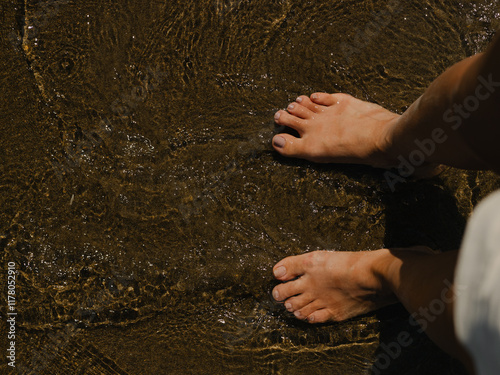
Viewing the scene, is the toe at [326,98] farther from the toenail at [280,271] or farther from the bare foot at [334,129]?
the toenail at [280,271]

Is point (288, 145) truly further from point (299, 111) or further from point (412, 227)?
point (412, 227)

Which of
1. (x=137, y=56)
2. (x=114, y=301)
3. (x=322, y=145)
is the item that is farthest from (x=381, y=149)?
(x=114, y=301)

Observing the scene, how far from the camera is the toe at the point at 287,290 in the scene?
2.05m

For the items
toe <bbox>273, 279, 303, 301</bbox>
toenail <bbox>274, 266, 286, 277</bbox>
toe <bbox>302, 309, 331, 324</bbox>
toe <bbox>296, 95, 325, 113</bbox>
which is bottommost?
toe <bbox>302, 309, 331, 324</bbox>

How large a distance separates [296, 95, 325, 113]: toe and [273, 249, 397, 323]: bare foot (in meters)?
0.69

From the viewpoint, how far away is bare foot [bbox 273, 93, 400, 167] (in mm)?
1988

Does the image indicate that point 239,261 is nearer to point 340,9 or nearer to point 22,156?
point 22,156

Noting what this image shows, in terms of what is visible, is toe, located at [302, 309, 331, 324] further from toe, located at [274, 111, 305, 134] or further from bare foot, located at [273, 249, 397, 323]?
toe, located at [274, 111, 305, 134]

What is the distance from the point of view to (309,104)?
2.13 m

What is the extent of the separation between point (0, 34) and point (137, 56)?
0.69 m

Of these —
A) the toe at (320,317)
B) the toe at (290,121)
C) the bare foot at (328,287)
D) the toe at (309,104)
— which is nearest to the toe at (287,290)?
the bare foot at (328,287)

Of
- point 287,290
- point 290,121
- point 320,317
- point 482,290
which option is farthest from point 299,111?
point 482,290

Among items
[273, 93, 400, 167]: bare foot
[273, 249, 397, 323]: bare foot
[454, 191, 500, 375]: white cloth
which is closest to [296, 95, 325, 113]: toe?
[273, 93, 400, 167]: bare foot

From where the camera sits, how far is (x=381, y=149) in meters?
1.92
